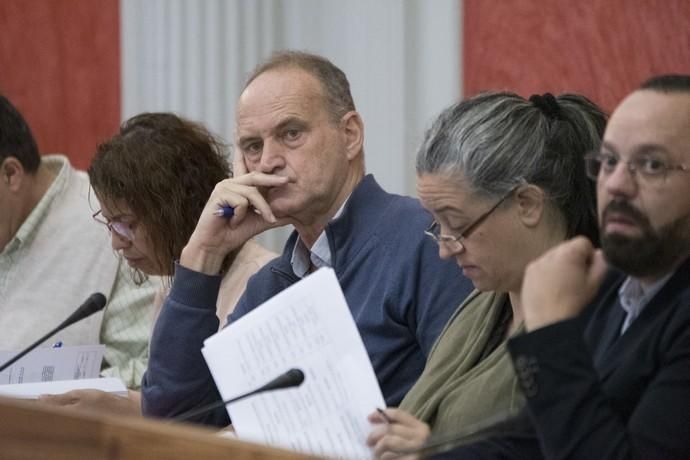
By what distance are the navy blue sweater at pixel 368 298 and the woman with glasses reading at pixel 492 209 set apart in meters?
0.29

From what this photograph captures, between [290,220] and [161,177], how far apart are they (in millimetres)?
514

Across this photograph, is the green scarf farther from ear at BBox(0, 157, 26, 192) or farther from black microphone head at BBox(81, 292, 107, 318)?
ear at BBox(0, 157, 26, 192)

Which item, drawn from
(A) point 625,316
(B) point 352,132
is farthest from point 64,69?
(A) point 625,316

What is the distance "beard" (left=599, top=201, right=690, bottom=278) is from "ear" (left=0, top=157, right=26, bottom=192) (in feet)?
8.75

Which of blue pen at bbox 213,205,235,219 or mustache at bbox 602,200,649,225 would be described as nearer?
mustache at bbox 602,200,649,225

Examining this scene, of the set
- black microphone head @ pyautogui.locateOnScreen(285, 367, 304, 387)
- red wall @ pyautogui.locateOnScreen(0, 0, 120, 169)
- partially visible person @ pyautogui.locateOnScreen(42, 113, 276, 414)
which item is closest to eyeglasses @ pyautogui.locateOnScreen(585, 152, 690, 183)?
black microphone head @ pyautogui.locateOnScreen(285, 367, 304, 387)

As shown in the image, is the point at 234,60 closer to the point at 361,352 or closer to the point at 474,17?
the point at 474,17

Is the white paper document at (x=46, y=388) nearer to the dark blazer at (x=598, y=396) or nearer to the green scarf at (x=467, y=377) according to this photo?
the green scarf at (x=467, y=377)

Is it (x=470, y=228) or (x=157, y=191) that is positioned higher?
(x=470, y=228)

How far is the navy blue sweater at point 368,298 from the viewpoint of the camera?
3.10 m

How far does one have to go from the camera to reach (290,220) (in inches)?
135

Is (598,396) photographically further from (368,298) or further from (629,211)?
(368,298)

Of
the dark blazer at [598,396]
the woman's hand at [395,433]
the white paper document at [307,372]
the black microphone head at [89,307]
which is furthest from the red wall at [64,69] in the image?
the dark blazer at [598,396]

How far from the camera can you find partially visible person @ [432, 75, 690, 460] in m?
2.10
